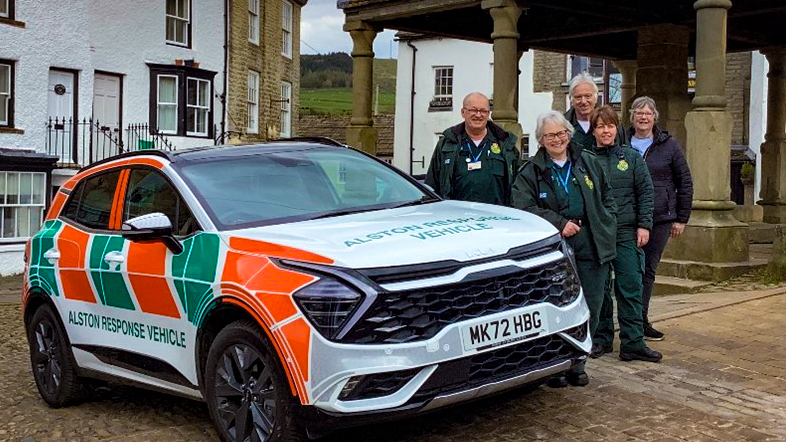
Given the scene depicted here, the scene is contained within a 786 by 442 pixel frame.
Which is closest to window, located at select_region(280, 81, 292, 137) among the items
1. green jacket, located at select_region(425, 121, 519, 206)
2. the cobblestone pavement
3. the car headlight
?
the cobblestone pavement

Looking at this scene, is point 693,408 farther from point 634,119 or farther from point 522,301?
point 634,119

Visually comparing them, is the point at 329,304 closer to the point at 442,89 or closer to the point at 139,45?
the point at 139,45

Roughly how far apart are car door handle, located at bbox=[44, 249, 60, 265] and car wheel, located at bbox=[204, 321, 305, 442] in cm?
202

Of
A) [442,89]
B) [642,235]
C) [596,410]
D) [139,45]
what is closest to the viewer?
[596,410]

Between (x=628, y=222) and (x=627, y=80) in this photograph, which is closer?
(x=628, y=222)

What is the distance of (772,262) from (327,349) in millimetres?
8497

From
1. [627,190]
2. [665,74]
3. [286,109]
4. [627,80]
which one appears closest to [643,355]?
[627,190]

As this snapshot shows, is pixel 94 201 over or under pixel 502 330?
over

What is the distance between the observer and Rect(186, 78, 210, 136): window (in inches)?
1002

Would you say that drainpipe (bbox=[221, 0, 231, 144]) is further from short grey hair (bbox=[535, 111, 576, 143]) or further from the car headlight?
the car headlight

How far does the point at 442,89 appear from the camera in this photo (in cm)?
3806

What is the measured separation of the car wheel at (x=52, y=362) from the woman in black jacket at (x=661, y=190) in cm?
447

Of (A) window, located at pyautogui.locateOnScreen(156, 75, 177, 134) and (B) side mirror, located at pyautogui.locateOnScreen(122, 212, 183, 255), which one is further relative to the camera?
(A) window, located at pyautogui.locateOnScreen(156, 75, 177, 134)

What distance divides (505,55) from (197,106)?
13747 mm
